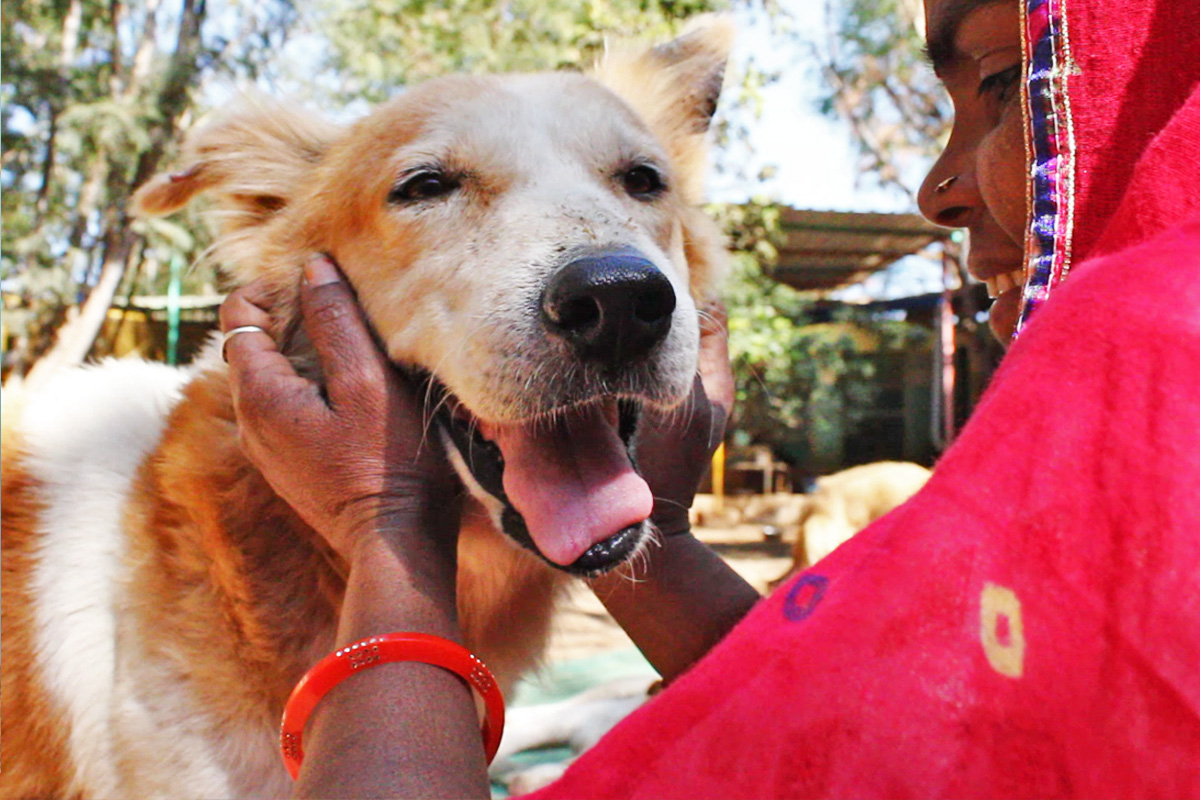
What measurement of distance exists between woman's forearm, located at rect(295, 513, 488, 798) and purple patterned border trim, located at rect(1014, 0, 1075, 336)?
834 mm

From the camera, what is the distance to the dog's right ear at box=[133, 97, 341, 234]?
224 cm

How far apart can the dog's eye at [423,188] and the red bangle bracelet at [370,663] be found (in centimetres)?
107

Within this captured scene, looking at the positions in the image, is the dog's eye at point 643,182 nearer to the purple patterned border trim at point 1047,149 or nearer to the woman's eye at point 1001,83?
the woman's eye at point 1001,83

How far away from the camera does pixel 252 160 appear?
2299 millimetres

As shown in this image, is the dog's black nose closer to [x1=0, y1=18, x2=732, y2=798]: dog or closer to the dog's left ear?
[x1=0, y1=18, x2=732, y2=798]: dog

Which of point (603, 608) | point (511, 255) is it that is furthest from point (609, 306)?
point (603, 608)

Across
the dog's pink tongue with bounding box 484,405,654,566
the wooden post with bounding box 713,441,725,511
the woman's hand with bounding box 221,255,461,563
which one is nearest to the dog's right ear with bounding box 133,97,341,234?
→ the woman's hand with bounding box 221,255,461,563

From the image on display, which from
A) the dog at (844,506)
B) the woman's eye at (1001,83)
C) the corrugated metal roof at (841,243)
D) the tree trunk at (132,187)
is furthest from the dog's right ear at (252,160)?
the tree trunk at (132,187)

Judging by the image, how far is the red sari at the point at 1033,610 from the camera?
0.61m

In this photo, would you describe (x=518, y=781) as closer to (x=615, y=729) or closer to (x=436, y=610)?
(x=436, y=610)

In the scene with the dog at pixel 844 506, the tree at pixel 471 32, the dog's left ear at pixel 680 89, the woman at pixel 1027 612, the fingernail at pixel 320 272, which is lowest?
the dog at pixel 844 506

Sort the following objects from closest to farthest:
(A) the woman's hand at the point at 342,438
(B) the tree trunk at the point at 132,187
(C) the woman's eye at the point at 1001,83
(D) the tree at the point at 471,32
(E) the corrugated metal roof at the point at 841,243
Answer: (C) the woman's eye at the point at 1001,83 → (A) the woman's hand at the point at 342,438 → (D) the tree at the point at 471,32 → (B) the tree trunk at the point at 132,187 → (E) the corrugated metal roof at the point at 841,243

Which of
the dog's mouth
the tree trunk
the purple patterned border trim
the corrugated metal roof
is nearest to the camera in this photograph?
the purple patterned border trim

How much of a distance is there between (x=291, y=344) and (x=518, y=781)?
174 centimetres
